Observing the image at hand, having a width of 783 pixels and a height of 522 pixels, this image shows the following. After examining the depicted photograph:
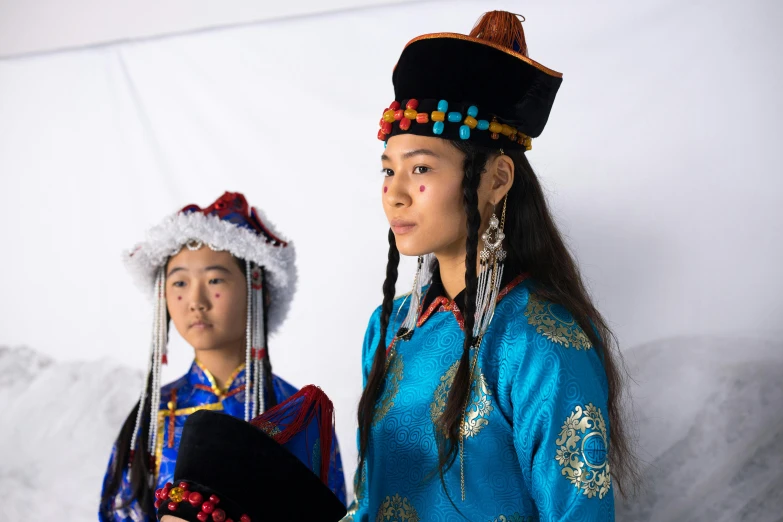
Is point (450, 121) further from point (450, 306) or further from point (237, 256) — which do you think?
point (237, 256)

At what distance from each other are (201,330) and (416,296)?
741 mm

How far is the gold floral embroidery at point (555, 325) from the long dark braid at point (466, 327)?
0.11 metres

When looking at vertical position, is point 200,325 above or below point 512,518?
above

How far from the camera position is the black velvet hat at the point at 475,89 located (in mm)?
1457

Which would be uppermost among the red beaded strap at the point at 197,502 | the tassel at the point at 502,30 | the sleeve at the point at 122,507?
the tassel at the point at 502,30

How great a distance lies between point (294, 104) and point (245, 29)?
0.36 metres

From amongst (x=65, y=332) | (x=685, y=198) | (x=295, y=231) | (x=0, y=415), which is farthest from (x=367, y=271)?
(x=0, y=415)

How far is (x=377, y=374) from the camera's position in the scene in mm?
1630

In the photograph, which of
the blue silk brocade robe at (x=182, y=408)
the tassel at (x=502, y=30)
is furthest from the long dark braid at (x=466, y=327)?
the blue silk brocade robe at (x=182, y=408)

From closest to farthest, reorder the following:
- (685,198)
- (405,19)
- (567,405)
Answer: (567,405) → (685,198) → (405,19)

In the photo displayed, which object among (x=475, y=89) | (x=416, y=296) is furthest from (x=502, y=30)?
(x=416, y=296)

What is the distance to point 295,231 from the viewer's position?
282 cm

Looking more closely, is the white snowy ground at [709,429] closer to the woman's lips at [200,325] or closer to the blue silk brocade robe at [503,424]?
the blue silk brocade robe at [503,424]

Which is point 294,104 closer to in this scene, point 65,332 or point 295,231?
point 295,231
